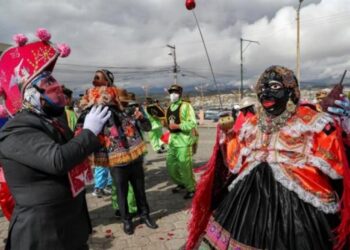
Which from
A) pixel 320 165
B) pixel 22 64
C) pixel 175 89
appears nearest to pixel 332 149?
pixel 320 165

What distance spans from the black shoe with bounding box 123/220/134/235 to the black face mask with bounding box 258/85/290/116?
2.41m

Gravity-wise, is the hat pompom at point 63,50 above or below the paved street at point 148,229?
above

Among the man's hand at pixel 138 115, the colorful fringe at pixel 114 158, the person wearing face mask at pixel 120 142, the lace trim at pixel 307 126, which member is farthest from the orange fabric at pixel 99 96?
the lace trim at pixel 307 126

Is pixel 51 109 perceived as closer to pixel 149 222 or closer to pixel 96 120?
pixel 96 120

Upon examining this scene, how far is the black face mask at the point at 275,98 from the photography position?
2787 millimetres

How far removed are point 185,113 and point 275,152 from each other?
3.10 metres

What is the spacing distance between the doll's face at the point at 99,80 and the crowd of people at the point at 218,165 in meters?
0.01

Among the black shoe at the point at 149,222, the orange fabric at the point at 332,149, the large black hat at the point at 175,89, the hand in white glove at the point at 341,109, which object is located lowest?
the black shoe at the point at 149,222

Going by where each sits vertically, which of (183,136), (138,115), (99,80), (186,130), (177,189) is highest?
(99,80)

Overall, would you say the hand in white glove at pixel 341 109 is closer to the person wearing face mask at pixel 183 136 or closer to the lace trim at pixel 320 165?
the lace trim at pixel 320 165

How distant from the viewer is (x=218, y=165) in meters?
3.25

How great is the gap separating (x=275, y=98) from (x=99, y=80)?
215 cm

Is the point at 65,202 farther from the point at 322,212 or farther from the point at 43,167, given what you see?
the point at 322,212

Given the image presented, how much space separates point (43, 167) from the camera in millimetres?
1798
